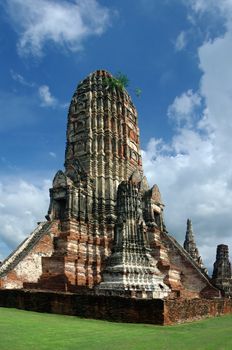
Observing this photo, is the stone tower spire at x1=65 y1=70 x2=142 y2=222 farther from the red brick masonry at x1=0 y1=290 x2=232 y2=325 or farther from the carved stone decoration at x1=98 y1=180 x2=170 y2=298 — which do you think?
the red brick masonry at x1=0 y1=290 x2=232 y2=325

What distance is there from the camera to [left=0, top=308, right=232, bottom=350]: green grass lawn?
8.25 m

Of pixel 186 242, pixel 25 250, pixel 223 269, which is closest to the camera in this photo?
pixel 25 250

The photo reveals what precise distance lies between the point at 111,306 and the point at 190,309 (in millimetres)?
3299

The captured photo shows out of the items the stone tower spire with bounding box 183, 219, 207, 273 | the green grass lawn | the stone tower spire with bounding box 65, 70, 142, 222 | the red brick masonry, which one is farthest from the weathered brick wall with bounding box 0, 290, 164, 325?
the stone tower spire with bounding box 183, 219, 207, 273

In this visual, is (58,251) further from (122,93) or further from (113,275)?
(122,93)

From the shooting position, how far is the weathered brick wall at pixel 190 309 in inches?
508

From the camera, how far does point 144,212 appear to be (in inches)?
1298

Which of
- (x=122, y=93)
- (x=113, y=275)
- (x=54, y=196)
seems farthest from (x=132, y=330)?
(x=122, y=93)

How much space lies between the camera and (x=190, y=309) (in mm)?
14734

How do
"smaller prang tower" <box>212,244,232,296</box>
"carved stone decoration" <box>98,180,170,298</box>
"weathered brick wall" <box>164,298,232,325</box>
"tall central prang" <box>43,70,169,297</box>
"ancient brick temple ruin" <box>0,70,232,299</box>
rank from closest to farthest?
"weathered brick wall" <box>164,298,232,325</box> → "carved stone decoration" <box>98,180,170,298</box> → "tall central prang" <box>43,70,169,297</box> → "ancient brick temple ruin" <box>0,70,232,299</box> → "smaller prang tower" <box>212,244,232,296</box>

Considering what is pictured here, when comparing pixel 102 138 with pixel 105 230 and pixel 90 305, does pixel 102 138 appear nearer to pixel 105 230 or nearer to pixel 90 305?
pixel 105 230

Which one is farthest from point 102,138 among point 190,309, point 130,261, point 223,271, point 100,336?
point 100,336

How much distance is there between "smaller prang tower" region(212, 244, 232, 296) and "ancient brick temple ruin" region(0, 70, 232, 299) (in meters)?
0.07

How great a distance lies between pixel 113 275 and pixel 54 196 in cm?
1343
